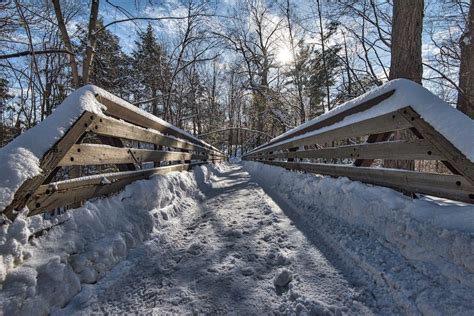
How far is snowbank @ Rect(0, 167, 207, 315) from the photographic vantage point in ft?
3.90

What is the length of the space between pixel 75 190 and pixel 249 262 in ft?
5.13

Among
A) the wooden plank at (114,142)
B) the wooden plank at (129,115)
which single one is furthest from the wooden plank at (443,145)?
the wooden plank at (114,142)

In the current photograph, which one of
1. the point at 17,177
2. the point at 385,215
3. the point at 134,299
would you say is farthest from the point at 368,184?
the point at 17,177

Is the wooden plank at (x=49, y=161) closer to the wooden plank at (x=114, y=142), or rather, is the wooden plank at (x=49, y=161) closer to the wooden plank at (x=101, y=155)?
the wooden plank at (x=101, y=155)

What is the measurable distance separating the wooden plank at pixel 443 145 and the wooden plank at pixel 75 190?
2.81 m

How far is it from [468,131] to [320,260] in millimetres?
1387

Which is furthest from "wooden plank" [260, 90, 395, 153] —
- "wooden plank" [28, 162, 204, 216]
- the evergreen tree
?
the evergreen tree

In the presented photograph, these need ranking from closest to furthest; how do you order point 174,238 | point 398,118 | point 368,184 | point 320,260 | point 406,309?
point 406,309 < point 320,260 < point 398,118 < point 174,238 < point 368,184

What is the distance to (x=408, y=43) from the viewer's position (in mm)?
3824

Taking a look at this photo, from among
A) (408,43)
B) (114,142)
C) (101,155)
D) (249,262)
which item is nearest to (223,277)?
(249,262)

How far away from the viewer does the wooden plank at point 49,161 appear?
4.68 feet

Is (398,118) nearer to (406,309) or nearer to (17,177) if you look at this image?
(406,309)

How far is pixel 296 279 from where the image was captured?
1.65 meters

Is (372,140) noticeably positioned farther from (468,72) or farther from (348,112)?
(468,72)
